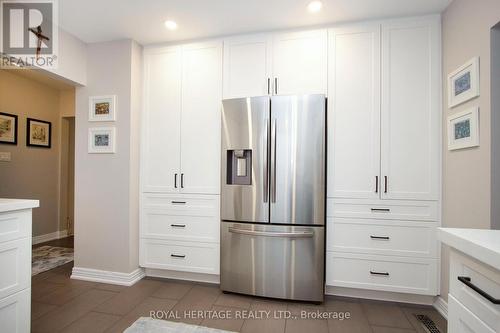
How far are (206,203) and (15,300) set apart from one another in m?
1.50

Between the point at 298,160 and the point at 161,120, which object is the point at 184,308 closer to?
the point at 298,160

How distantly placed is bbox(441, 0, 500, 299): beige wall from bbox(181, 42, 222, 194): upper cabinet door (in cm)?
202

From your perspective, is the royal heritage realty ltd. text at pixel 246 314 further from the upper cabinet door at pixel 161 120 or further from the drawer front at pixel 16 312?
the upper cabinet door at pixel 161 120

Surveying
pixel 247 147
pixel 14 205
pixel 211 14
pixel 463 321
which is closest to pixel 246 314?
pixel 247 147

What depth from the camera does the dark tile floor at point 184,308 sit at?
1.87 meters

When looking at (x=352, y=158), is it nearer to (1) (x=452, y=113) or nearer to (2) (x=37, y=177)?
(1) (x=452, y=113)

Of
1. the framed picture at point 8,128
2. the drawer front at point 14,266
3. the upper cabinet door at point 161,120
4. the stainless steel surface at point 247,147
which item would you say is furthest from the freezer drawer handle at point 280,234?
the framed picture at point 8,128

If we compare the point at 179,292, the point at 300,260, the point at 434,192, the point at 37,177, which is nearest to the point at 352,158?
the point at 434,192

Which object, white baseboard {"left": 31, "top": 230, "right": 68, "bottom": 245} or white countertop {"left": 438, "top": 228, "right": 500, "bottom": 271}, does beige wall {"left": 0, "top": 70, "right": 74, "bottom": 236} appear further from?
white countertop {"left": 438, "top": 228, "right": 500, "bottom": 271}

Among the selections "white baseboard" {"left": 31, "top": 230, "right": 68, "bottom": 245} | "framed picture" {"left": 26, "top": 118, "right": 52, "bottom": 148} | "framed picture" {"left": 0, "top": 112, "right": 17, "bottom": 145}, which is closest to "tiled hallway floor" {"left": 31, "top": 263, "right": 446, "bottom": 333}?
"white baseboard" {"left": 31, "top": 230, "right": 68, "bottom": 245}

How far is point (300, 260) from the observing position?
7.07 feet

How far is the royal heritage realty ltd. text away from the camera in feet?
6.53

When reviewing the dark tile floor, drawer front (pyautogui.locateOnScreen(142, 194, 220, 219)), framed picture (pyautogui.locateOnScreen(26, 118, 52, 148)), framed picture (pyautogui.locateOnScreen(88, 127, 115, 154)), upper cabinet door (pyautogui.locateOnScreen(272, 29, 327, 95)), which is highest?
upper cabinet door (pyautogui.locateOnScreen(272, 29, 327, 95))

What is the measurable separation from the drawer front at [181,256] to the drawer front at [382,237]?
1180mm
